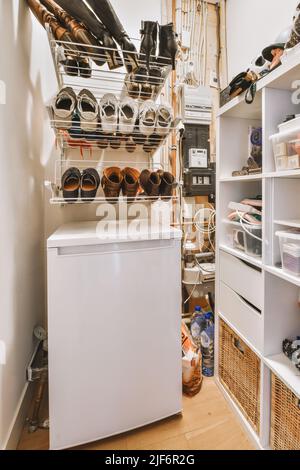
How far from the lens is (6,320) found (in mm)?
979

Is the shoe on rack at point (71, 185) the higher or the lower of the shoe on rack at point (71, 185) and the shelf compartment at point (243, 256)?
the higher

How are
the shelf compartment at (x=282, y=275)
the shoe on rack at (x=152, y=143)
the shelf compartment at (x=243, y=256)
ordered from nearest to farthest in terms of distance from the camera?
the shelf compartment at (x=282, y=275) → the shelf compartment at (x=243, y=256) → the shoe on rack at (x=152, y=143)

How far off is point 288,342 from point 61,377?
100 centimetres

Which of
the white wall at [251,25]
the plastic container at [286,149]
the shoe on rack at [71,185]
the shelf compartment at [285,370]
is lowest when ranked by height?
the shelf compartment at [285,370]

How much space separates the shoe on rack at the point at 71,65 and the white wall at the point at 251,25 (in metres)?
1.18

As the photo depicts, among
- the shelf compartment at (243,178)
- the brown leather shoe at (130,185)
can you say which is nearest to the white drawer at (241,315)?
the shelf compartment at (243,178)

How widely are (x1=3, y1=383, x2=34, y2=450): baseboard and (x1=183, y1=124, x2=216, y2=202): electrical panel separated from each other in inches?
62.3

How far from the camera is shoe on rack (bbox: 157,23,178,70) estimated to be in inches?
44.3

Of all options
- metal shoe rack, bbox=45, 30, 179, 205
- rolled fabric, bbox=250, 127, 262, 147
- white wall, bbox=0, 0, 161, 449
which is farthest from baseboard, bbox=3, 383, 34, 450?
rolled fabric, bbox=250, 127, 262, 147

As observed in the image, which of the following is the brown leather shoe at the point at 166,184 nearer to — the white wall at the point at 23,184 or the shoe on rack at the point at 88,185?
the shoe on rack at the point at 88,185

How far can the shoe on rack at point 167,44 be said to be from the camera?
1124 millimetres

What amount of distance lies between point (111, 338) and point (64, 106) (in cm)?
104

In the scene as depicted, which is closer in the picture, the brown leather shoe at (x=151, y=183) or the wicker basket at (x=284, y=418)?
the wicker basket at (x=284, y=418)

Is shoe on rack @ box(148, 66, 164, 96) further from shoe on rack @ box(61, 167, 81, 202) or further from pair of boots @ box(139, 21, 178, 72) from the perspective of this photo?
shoe on rack @ box(61, 167, 81, 202)
